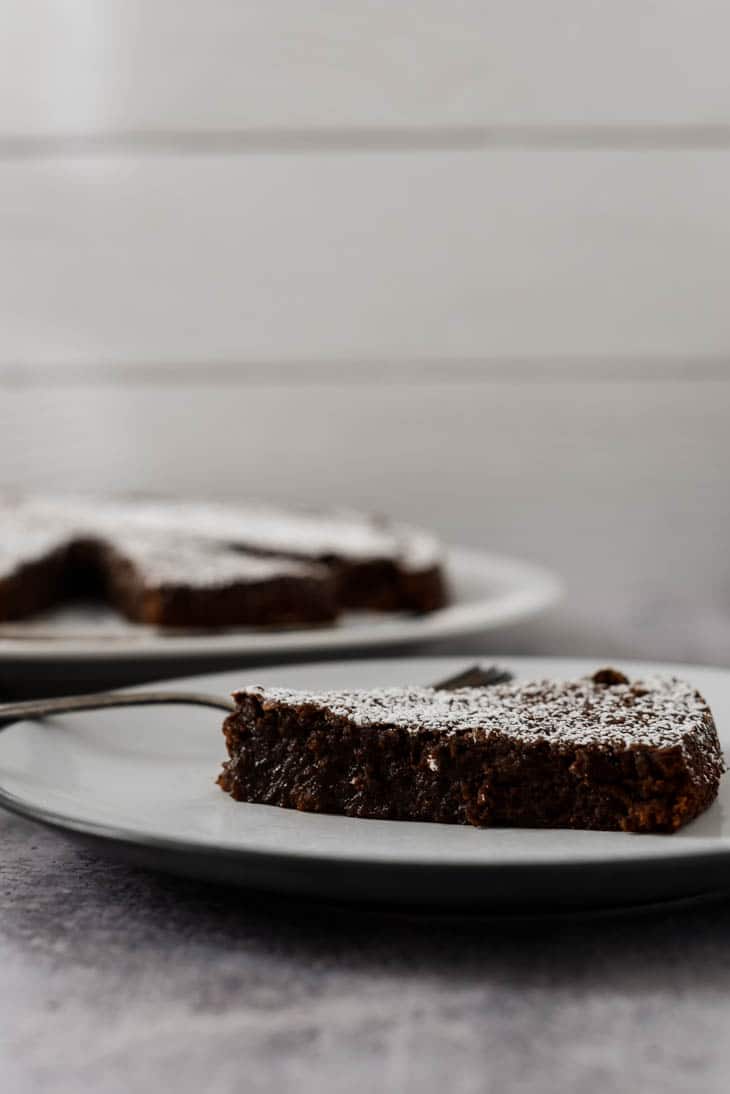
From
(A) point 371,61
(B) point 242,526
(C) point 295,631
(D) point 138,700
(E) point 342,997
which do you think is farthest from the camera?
(A) point 371,61

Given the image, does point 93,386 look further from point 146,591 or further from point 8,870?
point 8,870

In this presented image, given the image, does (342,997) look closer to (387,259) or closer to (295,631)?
(295,631)

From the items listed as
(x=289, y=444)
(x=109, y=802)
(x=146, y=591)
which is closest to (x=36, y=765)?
(x=109, y=802)

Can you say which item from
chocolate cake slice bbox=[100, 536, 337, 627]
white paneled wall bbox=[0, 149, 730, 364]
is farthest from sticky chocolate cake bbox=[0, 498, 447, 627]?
white paneled wall bbox=[0, 149, 730, 364]

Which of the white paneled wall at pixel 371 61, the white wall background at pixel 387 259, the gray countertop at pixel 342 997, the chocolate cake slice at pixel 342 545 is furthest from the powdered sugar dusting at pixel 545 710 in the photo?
the white paneled wall at pixel 371 61

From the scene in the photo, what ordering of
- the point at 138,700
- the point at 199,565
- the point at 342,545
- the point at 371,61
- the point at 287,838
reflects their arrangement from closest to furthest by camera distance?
the point at 287,838, the point at 138,700, the point at 199,565, the point at 342,545, the point at 371,61

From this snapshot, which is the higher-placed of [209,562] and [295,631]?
[209,562]

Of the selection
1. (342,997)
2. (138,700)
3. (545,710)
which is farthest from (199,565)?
(342,997)
